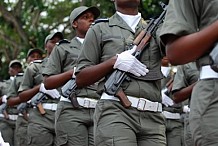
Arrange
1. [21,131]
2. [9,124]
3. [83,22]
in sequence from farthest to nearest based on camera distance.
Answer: [9,124], [21,131], [83,22]

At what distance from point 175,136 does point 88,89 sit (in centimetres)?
220

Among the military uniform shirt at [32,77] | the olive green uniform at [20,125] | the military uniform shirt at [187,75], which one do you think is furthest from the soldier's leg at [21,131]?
the military uniform shirt at [187,75]

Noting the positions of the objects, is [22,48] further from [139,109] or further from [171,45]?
[171,45]

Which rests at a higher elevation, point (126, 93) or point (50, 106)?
point (126, 93)

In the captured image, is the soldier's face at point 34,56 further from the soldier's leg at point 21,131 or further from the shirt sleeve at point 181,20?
the shirt sleeve at point 181,20

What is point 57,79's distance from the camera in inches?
298

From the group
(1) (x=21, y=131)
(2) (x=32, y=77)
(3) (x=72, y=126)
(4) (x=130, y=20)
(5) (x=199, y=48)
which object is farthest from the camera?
(1) (x=21, y=131)

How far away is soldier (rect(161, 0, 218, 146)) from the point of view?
320 centimetres

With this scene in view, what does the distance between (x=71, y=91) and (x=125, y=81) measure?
221 cm

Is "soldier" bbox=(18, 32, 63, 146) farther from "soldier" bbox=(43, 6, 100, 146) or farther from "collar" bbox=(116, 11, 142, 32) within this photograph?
"collar" bbox=(116, 11, 142, 32)

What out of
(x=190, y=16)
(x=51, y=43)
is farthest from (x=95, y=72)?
(x=51, y=43)

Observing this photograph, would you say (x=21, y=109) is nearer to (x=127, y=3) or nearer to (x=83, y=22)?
(x=83, y=22)

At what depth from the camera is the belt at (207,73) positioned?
3256 millimetres

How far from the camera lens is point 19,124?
12344mm
